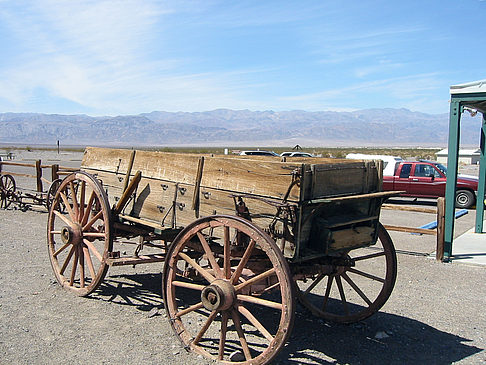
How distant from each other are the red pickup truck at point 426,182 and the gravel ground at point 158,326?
10.8 meters

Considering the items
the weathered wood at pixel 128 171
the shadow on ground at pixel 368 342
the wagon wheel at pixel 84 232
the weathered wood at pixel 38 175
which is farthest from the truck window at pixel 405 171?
the weathered wood at pixel 128 171

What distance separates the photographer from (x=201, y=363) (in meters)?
4.14

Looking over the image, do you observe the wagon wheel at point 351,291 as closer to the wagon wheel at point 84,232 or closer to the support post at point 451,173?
the support post at point 451,173

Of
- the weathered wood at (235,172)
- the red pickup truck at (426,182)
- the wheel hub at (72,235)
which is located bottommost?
the red pickup truck at (426,182)

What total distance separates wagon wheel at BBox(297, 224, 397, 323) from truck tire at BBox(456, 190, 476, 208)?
1122 centimetres

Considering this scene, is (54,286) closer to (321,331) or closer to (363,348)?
(321,331)

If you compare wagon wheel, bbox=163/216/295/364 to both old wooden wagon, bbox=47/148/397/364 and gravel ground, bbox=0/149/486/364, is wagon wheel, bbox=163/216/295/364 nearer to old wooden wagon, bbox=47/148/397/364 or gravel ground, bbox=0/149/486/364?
old wooden wagon, bbox=47/148/397/364

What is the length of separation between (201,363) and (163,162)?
6.94 feet

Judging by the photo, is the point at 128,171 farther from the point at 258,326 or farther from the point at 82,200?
the point at 258,326

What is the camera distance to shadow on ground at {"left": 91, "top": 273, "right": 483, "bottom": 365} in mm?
4406

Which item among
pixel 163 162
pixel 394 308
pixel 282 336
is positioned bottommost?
pixel 394 308

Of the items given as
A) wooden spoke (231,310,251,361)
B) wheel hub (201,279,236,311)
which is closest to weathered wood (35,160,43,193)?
wheel hub (201,279,236,311)

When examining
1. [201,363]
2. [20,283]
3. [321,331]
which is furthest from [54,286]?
[321,331]

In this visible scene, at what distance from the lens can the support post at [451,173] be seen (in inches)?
334
